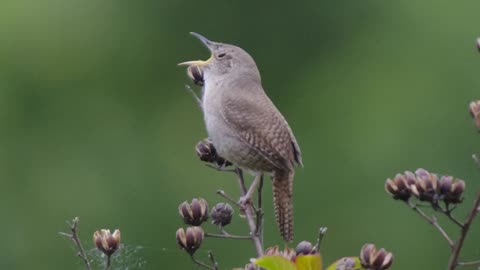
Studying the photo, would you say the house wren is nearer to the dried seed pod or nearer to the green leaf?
the dried seed pod

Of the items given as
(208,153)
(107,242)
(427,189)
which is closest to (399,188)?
(427,189)

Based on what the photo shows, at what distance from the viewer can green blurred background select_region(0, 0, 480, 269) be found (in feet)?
27.7

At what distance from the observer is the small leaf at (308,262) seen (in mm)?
2934

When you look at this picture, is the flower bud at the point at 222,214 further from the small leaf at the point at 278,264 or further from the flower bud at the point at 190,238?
the small leaf at the point at 278,264

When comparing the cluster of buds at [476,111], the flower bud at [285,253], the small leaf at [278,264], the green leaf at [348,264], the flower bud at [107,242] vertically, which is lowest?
the flower bud at [107,242]

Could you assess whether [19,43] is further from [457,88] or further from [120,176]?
[457,88]

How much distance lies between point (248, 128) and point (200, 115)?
15.1ft

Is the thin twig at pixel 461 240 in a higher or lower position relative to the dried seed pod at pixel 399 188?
higher

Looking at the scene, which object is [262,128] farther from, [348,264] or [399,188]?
[348,264]

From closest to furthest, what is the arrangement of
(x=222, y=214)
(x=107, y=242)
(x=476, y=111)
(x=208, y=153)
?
(x=476, y=111) → (x=107, y=242) → (x=222, y=214) → (x=208, y=153)

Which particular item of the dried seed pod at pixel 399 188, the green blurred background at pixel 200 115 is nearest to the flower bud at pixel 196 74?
the dried seed pod at pixel 399 188

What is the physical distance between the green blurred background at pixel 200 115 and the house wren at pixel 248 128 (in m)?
2.94

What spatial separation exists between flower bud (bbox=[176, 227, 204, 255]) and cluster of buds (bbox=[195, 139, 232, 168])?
0.70 m

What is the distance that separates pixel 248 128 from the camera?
4.72 m
